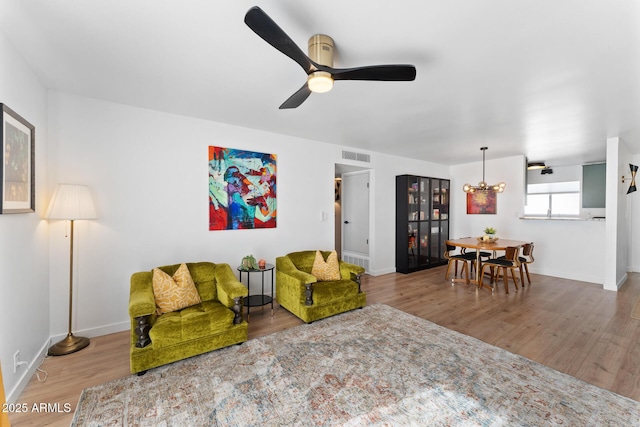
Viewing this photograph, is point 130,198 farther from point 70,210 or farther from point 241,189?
point 241,189

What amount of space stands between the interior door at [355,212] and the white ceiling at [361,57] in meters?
2.23

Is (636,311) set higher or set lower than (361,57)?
lower

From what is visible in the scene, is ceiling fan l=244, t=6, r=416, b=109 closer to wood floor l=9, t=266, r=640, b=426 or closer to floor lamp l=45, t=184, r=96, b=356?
floor lamp l=45, t=184, r=96, b=356

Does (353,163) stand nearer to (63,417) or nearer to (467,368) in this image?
(467,368)

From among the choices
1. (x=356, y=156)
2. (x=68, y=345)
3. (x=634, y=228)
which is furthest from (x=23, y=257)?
(x=634, y=228)

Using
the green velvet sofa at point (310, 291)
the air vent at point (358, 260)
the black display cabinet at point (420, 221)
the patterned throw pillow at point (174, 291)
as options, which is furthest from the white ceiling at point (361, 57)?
the air vent at point (358, 260)

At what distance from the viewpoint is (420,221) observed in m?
6.23

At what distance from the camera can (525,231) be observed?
6.00 m

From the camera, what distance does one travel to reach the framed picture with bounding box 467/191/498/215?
6.39 m

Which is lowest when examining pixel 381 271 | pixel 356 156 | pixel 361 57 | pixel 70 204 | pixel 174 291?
pixel 381 271

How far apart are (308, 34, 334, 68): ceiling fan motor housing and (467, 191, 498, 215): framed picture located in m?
5.96

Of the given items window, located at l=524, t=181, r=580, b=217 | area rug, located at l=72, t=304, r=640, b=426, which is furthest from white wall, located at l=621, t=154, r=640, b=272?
area rug, located at l=72, t=304, r=640, b=426

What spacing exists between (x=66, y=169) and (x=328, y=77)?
2.88 meters

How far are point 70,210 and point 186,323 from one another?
1.54 meters
